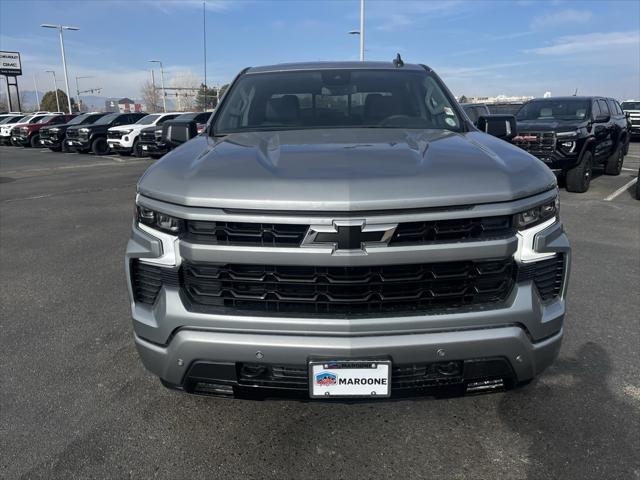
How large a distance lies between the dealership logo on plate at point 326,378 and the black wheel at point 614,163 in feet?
40.7

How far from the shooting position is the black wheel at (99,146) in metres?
21.7

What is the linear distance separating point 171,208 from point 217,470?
1.23 m

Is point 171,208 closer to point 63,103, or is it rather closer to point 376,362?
point 376,362

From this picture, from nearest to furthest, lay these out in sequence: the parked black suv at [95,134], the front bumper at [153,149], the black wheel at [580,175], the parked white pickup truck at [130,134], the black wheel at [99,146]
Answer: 1. the black wheel at [580,175]
2. the front bumper at [153,149]
3. the parked white pickup truck at [130,134]
4. the parked black suv at [95,134]
5. the black wheel at [99,146]

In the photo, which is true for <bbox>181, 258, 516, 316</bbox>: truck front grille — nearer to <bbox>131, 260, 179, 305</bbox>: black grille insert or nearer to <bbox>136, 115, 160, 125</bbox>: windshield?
<bbox>131, 260, 179, 305</bbox>: black grille insert

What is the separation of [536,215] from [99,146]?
22.7m

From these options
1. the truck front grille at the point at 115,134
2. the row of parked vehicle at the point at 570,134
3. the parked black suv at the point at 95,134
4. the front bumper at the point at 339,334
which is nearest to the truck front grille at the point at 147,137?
the truck front grille at the point at 115,134

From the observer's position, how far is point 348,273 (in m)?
2.04

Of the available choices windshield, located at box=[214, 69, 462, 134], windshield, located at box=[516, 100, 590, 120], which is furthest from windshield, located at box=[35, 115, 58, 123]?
windshield, located at box=[214, 69, 462, 134]

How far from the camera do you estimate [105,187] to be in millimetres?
11859

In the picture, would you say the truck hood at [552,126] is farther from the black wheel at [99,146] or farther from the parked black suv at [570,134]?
the black wheel at [99,146]

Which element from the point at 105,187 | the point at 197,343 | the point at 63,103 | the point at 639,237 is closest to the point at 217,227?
the point at 197,343

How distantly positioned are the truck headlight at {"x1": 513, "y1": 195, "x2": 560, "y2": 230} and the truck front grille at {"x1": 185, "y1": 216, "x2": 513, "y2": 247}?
51 millimetres

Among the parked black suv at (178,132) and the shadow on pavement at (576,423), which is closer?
the shadow on pavement at (576,423)
